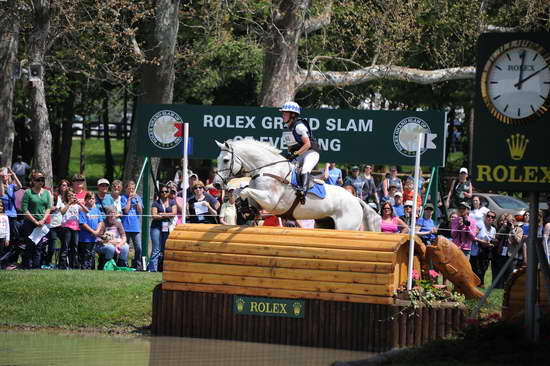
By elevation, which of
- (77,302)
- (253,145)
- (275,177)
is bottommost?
(77,302)

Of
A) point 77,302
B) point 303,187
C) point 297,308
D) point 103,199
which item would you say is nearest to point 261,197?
point 303,187

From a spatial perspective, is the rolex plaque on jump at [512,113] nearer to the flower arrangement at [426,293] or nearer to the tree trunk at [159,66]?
the flower arrangement at [426,293]

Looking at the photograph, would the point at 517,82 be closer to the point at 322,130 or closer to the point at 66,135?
the point at 322,130

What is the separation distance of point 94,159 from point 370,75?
31304mm

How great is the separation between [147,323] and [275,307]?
2.33 metres

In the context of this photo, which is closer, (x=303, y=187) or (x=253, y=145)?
(x=303, y=187)

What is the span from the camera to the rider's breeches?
17.0 m

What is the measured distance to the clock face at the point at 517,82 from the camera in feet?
41.2

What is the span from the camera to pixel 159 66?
29.1 meters

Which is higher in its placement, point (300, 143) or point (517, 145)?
point (300, 143)

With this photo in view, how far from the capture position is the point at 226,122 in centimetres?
2161

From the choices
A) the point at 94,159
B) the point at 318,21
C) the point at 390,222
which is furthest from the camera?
the point at 94,159

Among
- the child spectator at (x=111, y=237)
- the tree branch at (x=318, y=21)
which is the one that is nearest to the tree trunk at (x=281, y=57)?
the tree branch at (x=318, y=21)

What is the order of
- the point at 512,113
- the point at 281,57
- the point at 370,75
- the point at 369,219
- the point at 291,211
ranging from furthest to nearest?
1. the point at 370,75
2. the point at 281,57
3. the point at 369,219
4. the point at 291,211
5. the point at 512,113
